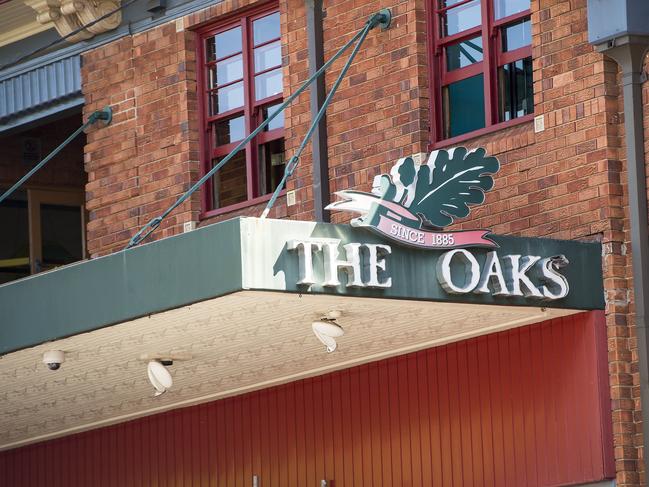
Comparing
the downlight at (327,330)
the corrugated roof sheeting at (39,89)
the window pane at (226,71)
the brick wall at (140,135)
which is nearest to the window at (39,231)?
the corrugated roof sheeting at (39,89)

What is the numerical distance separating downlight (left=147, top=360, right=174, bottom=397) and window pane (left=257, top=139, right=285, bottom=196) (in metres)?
2.53

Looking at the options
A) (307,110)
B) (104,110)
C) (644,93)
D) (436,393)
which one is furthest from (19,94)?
(644,93)

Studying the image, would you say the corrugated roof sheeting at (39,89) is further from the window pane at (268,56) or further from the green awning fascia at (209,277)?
the green awning fascia at (209,277)

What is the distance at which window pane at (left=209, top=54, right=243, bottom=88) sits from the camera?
58.0 feet

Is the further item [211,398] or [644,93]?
[211,398]

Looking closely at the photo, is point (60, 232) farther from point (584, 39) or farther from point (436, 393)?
point (584, 39)

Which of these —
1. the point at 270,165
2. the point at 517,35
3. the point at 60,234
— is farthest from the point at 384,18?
the point at 60,234

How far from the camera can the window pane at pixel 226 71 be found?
1767 centimetres

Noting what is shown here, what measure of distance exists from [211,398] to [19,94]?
4.40 m

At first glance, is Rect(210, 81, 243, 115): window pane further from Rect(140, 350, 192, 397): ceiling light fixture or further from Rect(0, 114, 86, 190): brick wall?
Rect(0, 114, 86, 190): brick wall

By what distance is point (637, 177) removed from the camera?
13688mm

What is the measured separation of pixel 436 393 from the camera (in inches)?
598

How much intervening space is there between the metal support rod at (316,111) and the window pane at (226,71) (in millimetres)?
1187

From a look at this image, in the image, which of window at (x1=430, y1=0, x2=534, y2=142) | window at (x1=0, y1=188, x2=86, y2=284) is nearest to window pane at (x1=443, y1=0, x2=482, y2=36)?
window at (x1=430, y1=0, x2=534, y2=142)
